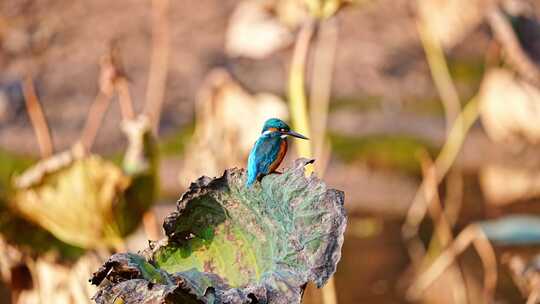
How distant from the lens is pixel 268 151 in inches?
54.5

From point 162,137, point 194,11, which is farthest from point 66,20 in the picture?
point 162,137

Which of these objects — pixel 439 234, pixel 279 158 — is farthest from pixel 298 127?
pixel 439 234

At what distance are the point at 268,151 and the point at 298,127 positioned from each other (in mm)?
1349

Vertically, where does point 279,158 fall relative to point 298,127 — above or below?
below

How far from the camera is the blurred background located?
2908mm

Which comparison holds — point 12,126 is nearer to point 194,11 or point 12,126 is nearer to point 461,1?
point 194,11

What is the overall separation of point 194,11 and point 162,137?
1.33 metres

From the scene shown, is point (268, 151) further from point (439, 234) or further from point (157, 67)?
point (157, 67)

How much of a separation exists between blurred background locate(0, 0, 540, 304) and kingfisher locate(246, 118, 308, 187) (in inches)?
46.1

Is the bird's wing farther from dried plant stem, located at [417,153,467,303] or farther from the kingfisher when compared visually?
dried plant stem, located at [417,153,467,303]

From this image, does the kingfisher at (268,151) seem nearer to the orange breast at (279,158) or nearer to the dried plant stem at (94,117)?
the orange breast at (279,158)

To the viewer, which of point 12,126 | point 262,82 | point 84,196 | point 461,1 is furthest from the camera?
point 262,82

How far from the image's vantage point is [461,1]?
3973 millimetres

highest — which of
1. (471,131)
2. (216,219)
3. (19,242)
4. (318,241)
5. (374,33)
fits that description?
(374,33)
